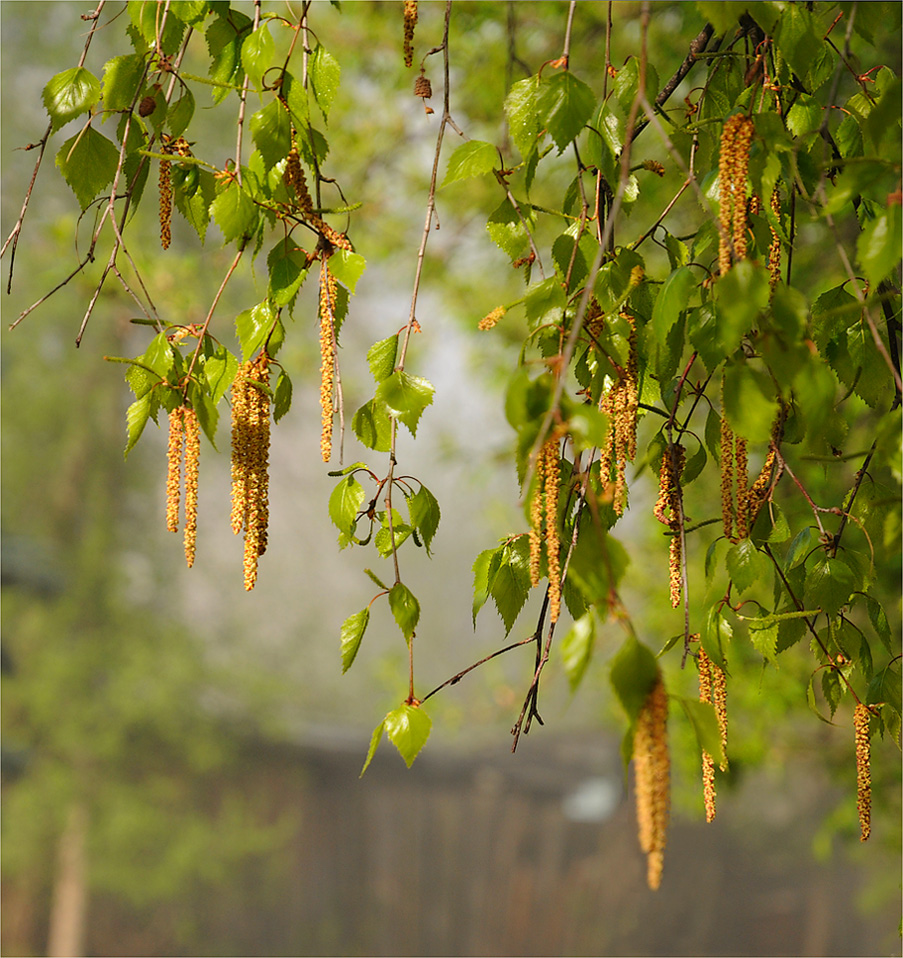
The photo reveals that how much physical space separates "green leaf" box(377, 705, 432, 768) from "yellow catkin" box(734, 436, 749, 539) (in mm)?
172

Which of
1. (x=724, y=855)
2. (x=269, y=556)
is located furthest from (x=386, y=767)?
(x=724, y=855)

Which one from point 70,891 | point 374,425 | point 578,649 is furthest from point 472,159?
point 70,891

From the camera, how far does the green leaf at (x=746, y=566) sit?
40cm

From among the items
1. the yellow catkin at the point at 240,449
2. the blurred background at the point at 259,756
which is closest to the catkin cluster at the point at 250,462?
the yellow catkin at the point at 240,449

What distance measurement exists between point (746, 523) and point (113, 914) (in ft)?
13.0

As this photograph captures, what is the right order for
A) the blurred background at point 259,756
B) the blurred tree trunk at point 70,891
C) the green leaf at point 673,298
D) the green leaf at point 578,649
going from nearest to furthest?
the green leaf at point 578,649, the green leaf at point 673,298, the blurred background at point 259,756, the blurred tree trunk at point 70,891

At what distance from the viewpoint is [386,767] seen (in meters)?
3.98

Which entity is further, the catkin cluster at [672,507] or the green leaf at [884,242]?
the catkin cluster at [672,507]

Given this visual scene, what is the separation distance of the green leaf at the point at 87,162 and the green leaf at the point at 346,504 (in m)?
0.18

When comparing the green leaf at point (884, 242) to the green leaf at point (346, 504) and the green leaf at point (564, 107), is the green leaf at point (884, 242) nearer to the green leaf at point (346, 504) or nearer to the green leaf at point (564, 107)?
the green leaf at point (564, 107)

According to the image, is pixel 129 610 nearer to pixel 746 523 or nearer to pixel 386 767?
pixel 386 767

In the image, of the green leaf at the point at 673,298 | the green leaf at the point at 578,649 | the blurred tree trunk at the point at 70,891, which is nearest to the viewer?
the green leaf at the point at 578,649

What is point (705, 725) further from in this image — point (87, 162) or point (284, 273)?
point (87, 162)

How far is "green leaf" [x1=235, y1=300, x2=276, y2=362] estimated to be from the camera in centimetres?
42
